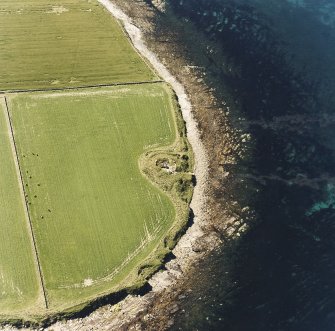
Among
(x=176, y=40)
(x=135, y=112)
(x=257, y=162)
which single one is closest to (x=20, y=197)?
(x=135, y=112)

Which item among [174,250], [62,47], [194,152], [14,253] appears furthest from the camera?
[62,47]

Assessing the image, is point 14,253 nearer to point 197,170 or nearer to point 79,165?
point 79,165

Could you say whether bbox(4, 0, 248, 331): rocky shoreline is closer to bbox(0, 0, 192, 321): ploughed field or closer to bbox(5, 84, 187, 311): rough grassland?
bbox(0, 0, 192, 321): ploughed field

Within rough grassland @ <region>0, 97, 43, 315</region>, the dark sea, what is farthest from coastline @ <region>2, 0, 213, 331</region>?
rough grassland @ <region>0, 97, 43, 315</region>

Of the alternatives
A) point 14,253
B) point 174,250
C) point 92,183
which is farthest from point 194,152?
point 14,253

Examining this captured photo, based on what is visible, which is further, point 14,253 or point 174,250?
point 174,250

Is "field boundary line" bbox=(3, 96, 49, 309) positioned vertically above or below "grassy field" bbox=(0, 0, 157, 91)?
below

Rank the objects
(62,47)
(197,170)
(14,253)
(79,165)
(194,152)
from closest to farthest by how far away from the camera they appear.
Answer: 1. (14,253)
2. (79,165)
3. (197,170)
4. (194,152)
5. (62,47)
